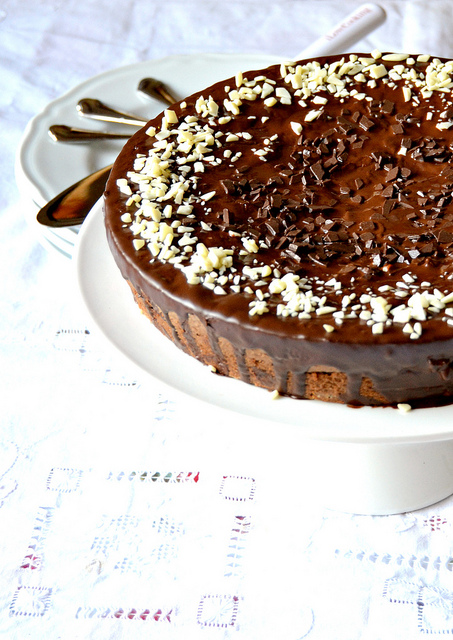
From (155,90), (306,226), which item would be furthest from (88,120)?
(306,226)

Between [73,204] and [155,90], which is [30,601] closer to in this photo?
[73,204]

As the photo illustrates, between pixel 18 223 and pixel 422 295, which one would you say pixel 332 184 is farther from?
pixel 18 223

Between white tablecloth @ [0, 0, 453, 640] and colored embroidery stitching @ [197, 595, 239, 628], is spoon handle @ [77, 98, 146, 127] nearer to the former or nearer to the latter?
white tablecloth @ [0, 0, 453, 640]

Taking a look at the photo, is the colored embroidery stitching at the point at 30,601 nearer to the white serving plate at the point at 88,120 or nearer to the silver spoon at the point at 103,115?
the white serving plate at the point at 88,120

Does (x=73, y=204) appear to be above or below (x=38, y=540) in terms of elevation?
above

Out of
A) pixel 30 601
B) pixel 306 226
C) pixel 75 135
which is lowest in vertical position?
pixel 30 601

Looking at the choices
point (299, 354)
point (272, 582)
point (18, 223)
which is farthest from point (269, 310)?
point (18, 223)
